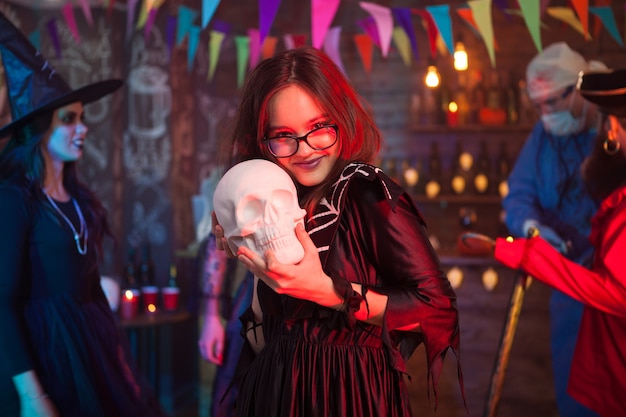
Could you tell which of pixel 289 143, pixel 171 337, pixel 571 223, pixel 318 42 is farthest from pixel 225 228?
pixel 171 337

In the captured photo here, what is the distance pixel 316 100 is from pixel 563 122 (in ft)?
8.82

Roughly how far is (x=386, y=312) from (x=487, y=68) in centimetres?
456

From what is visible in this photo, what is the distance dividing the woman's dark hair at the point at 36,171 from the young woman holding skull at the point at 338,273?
1357 mm

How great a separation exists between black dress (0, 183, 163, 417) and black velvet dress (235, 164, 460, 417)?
1.22 meters

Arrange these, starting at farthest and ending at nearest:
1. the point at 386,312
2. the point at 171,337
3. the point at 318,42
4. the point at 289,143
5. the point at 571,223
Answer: the point at 171,337
the point at 571,223
the point at 318,42
the point at 289,143
the point at 386,312

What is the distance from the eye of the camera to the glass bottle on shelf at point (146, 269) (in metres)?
4.96

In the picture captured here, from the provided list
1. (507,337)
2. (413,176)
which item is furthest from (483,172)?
(507,337)

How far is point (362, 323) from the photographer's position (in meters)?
1.37

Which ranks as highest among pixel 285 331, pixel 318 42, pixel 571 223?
pixel 318 42

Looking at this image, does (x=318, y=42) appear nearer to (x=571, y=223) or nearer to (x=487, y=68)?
(x=571, y=223)

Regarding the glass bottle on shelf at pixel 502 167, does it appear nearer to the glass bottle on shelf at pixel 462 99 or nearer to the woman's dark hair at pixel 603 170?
the glass bottle on shelf at pixel 462 99

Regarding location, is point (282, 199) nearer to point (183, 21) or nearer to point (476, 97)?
point (183, 21)

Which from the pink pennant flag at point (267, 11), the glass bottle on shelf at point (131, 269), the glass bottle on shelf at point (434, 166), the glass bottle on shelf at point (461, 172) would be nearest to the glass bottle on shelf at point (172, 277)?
the glass bottle on shelf at point (131, 269)

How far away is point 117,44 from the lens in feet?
17.1
